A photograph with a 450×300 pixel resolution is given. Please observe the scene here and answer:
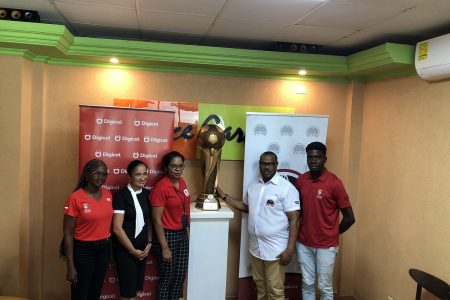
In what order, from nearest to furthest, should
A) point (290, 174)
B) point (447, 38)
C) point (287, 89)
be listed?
1. point (447, 38)
2. point (290, 174)
3. point (287, 89)

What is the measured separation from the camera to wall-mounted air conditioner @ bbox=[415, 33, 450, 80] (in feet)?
8.04

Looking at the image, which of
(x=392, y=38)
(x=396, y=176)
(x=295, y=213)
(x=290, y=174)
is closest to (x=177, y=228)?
(x=295, y=213)

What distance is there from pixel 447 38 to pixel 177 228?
2.25 meters

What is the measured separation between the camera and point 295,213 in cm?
284

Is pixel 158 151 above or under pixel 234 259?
above

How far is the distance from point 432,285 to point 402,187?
2.67ft

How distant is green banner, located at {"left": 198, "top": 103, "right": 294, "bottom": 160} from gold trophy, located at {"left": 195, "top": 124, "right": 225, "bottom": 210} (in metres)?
0.35

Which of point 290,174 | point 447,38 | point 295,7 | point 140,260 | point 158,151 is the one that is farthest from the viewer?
point 290,174

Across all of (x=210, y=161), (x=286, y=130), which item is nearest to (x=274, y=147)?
(x=286, y=130)

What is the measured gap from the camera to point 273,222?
9.36 ft

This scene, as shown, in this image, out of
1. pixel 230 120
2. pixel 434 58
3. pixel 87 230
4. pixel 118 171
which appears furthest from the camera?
pixel 230 120

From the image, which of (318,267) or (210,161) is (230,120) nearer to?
(210,161)

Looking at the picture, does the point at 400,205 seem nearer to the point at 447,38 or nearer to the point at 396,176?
the point at 396,176

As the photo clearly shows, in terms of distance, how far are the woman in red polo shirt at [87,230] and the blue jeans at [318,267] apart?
4.89 ft
